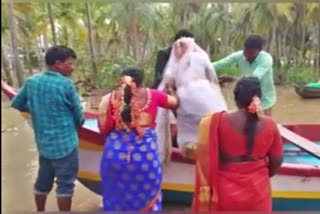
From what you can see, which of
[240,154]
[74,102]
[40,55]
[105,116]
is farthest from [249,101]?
[40,55]

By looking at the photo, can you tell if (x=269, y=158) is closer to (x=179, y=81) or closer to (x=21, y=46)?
(x=179, y=81)

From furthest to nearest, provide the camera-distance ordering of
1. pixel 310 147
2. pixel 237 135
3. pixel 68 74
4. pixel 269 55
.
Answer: pixel 310 147, pixel 269 55, pixel 68 74, pixel 237 135

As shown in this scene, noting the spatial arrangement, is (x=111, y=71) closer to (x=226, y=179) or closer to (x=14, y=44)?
(x=14, y=44)

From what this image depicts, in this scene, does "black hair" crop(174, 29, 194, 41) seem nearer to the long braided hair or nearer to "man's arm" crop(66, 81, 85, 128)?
the long braided hair

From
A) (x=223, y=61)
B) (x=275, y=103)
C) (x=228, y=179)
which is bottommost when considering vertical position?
(x=228, y=179)

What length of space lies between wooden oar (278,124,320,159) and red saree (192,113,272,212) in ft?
1.27

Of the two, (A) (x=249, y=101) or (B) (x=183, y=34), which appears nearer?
(A) (x=249, y=101)

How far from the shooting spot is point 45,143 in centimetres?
193

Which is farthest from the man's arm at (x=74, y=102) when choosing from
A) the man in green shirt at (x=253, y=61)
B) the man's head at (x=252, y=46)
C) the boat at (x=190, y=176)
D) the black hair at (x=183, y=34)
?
the man's head at (x=252, y=46)

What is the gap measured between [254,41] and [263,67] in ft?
0.34

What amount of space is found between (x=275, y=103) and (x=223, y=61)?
0.83 ft

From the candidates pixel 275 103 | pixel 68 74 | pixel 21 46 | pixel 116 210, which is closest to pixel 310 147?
pixel 275 103

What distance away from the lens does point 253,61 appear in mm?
2037

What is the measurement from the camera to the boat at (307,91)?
78.8 inches
